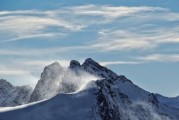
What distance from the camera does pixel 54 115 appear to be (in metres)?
138

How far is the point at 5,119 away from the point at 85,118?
2127cm

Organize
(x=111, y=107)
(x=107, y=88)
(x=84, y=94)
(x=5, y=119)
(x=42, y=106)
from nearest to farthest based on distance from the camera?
(x=5, y=119) < (x=42, y=106) < (x=84, y=94) < (x=111, y=107) < (x=107, y=88)

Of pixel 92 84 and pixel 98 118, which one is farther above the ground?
pixel 92 84

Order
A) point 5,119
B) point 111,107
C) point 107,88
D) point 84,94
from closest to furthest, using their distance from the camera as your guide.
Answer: point 5,119 < point 84,94 < point 111,107 < point 107,88

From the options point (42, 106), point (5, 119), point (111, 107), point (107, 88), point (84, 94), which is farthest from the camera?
point (107, 88)

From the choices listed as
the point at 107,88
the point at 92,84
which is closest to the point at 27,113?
the point at 92,84

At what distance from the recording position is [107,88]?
7279 inches

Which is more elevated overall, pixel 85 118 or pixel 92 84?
pixel 92 84

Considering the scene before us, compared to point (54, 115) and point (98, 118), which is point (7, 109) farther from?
point (98, 118)

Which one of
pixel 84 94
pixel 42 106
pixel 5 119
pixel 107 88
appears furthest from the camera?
pixel 107 88

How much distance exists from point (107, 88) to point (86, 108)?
1522 inches

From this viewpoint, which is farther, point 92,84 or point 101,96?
point 92,84

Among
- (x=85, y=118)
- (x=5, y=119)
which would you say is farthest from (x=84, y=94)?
(x=5, y=119)

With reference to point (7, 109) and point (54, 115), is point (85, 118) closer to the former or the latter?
point (54, 115)
